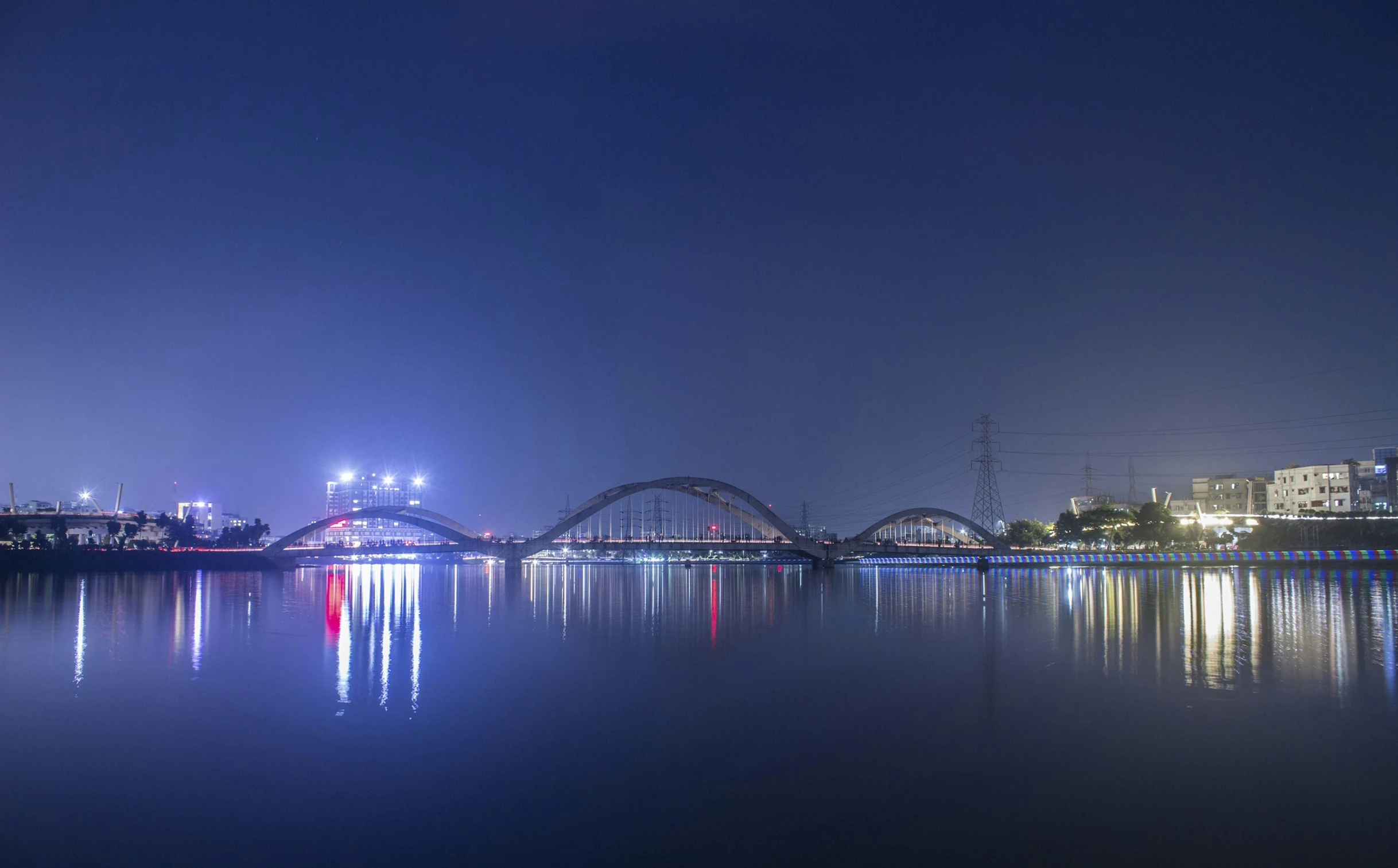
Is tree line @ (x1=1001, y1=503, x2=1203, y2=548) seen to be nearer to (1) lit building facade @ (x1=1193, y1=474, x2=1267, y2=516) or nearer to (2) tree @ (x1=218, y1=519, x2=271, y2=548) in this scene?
(1) lit building facade @ (x1=1193, y1=474, x2=1267, y2=516)

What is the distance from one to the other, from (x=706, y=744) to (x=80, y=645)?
18518mm

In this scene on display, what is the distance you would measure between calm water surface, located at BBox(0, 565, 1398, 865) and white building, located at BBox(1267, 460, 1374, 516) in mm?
112262

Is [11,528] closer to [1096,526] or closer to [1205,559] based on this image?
[1205,559]

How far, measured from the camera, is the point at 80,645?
2133cm

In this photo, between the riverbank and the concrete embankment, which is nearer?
the riverbank

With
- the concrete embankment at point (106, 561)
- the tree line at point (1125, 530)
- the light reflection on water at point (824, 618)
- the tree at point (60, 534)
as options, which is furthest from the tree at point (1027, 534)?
the tree at point (60, 534)

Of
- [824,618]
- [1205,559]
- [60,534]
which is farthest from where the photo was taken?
[60,534]

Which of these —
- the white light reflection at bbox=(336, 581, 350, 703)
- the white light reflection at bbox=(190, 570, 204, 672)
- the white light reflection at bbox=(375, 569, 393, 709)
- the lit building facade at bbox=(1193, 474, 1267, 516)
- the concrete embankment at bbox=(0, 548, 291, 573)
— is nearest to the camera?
the white light reflection at bbox=(375, 569, 393, 709)

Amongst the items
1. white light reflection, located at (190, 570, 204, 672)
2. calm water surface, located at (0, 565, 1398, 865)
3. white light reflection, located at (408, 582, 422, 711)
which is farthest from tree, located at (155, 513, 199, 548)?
calm water surface, located at (0, 565, 1398, 865)

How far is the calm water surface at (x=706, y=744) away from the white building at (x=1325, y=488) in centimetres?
11226

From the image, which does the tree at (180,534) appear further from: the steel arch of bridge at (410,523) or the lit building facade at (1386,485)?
the lit building facade at (1386,485)

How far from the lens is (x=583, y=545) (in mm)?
87688

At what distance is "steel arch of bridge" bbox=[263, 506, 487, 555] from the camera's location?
10350 centimetres

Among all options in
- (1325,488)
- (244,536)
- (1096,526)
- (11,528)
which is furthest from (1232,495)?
(11,528)
